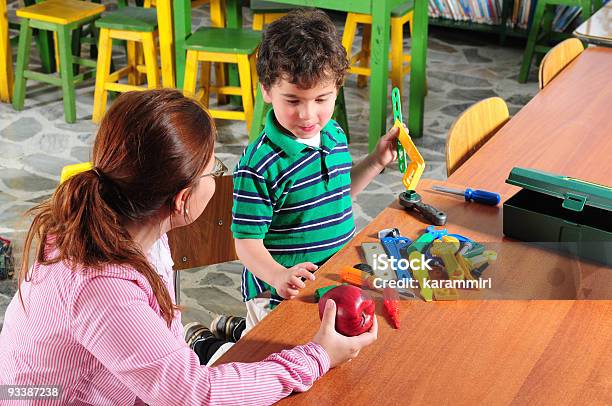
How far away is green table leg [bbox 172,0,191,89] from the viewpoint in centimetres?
442

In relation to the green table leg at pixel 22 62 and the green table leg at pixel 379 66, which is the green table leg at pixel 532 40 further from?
the green table leg at pixel 22 62

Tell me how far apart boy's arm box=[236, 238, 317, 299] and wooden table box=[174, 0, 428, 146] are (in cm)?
222

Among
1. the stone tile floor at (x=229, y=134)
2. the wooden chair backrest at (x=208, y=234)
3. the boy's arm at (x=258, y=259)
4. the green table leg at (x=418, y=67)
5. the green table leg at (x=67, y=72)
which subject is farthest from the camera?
the green table leg at (x=67, y=72)

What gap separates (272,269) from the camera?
191 centimetres

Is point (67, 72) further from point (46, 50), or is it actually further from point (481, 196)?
point (481, 196)

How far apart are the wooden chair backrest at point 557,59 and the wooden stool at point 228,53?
1604 mm

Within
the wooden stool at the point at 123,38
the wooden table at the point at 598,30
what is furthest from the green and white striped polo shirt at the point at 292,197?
the wooden stool at the point at 123,38

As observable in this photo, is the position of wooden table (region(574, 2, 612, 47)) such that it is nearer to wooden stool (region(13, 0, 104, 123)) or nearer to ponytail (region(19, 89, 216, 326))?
ponytail (region(19, 89, 216, 326))

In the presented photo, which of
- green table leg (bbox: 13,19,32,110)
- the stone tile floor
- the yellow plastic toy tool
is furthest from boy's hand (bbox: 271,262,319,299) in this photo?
green table leg (bbox: 13,19,32,110)

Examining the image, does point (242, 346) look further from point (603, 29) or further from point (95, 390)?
point (603, 29)

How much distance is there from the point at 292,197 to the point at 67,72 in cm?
303

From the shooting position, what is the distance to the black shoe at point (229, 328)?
7.80 ft

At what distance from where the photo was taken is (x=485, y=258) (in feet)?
5.87

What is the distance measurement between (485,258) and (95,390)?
793 mm
